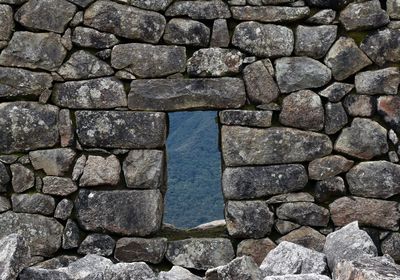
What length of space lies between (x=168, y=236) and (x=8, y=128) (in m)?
1.84

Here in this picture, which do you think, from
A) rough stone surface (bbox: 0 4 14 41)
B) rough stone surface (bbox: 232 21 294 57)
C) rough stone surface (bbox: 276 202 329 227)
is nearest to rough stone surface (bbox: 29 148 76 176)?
rough stone surface (bbox: 0 4 14 41)

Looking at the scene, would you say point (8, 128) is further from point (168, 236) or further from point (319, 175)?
point (319, 175)

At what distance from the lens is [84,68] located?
6164 millimetres

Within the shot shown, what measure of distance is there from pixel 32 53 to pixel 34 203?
143 cm

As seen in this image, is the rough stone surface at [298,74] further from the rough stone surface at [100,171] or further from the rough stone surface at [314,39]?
the rough stone surface at [100,171]

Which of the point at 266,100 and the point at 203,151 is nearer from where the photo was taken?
the point at 266,100

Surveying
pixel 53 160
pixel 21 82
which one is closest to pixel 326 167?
pixel 53 160

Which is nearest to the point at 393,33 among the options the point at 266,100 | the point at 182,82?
the point at 266,100

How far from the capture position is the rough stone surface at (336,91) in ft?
20.4

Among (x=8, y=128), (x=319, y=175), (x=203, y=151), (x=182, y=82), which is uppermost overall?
(x=182, y=82)

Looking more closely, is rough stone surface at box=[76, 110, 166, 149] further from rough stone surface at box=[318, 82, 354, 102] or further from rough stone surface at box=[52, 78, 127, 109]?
rough stone surface at box=[318, 82, 354, 102]

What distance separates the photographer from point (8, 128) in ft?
20.1

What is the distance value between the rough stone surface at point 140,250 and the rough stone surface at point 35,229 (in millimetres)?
637

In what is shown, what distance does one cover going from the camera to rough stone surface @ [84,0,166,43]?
6.15m
